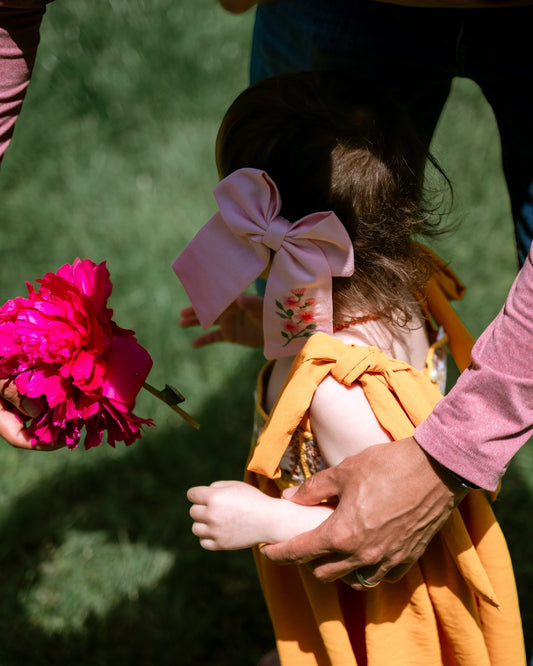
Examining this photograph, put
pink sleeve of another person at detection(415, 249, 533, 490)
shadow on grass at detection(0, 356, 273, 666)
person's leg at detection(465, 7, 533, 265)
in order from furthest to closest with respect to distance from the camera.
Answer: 1. shadow on grass at detection(0, 356, 273, 666)
2. person's leg at detection(465, 7, 533, 265)
3. pink sleeve of another person at detection(415, 249, 533, 490)

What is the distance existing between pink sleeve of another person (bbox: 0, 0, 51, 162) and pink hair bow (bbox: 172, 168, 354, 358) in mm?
403

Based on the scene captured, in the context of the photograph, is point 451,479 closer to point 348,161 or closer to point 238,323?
point 348,161

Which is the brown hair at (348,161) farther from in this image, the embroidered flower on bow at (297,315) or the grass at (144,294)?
the grass at (144,294)

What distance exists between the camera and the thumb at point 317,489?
4.57 ft

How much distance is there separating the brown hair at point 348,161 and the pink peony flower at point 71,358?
371mm

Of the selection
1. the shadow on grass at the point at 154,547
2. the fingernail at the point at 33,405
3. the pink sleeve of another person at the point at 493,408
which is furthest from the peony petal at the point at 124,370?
the shadow on grass at the point at 154,547

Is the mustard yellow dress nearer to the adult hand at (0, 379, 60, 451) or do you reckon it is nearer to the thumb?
the thumb

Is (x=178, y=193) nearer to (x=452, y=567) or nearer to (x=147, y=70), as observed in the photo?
(x=147, y=70)

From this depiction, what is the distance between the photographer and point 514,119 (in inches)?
66.2

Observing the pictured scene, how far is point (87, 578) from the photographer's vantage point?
2248mm

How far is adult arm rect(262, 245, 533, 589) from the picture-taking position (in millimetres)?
1250

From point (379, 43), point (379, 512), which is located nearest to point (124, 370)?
point (379, 512)

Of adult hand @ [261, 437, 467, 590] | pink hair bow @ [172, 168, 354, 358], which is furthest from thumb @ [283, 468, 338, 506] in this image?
pink hair bow @ [172, 168, 354, 358]

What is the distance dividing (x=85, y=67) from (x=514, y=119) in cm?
253
